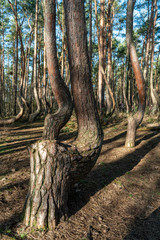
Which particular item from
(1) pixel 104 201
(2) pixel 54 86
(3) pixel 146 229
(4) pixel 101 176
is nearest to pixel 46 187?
(1) pixel 104 201

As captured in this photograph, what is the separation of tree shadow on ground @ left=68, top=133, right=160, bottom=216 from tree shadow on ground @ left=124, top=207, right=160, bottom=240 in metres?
0.78

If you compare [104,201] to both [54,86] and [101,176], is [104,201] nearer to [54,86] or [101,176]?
[101,176]

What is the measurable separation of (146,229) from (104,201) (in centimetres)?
72

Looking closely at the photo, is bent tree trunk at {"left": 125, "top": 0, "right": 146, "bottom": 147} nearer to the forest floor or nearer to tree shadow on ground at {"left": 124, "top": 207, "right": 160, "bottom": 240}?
the forest floor

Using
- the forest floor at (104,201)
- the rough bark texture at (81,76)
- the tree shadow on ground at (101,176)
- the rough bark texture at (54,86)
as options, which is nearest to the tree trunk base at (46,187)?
the forest floor at (104,201)

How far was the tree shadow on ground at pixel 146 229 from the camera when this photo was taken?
2.00 m

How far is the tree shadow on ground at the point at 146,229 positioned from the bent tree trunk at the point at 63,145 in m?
0.87

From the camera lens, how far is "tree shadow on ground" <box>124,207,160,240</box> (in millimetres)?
2002

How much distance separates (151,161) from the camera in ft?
14.2

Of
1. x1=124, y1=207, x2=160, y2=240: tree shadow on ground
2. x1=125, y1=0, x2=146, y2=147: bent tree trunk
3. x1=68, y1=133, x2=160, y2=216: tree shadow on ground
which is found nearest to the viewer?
x1=124, y1=207, x2=160, y2=240: tree shadow on ground

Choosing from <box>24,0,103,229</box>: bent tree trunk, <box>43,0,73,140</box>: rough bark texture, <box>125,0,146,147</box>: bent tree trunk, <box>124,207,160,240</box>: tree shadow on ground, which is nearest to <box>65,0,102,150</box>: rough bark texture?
<box>24,0,103,229</box>: bent tree trunk

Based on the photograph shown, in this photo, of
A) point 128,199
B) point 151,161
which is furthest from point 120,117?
point 128,199

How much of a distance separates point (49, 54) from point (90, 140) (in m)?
2.21

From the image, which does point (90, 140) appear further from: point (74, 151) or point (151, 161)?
point (151, 161)
